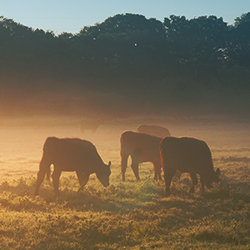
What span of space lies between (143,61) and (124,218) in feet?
137

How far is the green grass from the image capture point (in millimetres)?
6473

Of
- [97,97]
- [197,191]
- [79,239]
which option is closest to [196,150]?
[197,191]

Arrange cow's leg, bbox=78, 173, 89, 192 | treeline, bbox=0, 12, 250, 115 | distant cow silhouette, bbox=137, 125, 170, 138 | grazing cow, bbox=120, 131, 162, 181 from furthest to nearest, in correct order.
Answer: treeline, bbox=0, 12, 250, 115 → distant cow silhouette, bbox=137, 125, 170, 138 → grazing cow, bbox=120, 131, 162, 181 → cow's leg, bbox=78, 173, 89, 192

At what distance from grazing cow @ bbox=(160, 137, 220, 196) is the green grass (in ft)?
1.55

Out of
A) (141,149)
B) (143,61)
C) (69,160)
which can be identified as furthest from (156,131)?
(143,61)

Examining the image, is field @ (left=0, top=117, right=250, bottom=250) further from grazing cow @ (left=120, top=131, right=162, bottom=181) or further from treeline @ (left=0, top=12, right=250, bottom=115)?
treeline @ (left=0, top=12, right=250, bottom=115)

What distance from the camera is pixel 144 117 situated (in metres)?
38.9

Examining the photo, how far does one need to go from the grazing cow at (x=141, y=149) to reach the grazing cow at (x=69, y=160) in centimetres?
220

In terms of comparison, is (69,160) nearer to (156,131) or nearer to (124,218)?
(124,218)

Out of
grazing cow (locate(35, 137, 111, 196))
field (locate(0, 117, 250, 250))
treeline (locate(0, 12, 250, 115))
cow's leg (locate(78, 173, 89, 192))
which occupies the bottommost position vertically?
field (locate(0, 117, 250, 250))

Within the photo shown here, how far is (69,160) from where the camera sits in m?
9.90

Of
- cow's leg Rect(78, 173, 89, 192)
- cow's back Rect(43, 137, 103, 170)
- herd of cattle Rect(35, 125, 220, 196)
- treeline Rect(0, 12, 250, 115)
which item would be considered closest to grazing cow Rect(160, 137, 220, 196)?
herd of cattle Rect(35, 125, 220, 196)

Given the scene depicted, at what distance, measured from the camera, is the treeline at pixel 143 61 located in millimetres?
42281

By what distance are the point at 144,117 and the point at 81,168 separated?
29.0 metres
